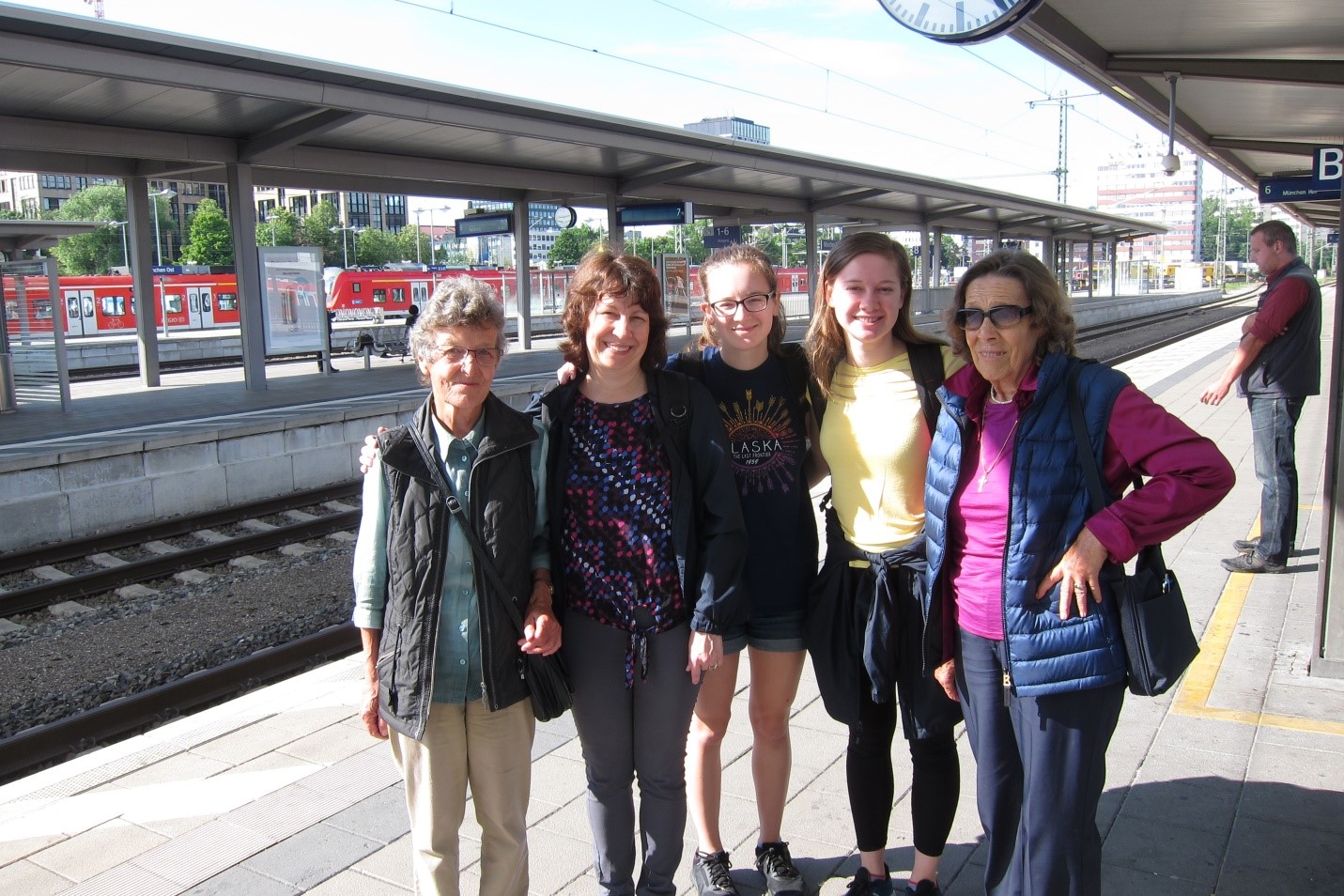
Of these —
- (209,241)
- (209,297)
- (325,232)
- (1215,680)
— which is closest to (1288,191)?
(1215,680)

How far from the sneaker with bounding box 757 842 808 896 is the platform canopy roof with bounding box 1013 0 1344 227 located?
344cm

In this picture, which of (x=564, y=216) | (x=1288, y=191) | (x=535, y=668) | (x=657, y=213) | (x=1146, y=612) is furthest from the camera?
(x=564, y=216)

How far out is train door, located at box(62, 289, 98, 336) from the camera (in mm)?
32656

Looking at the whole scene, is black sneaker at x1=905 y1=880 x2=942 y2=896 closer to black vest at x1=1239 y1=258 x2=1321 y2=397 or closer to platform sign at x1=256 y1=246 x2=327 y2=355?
black vest at x1=1239 y1=258 x2=1321 y2=397

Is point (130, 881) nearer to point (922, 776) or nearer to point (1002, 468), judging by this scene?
point (922, 776)

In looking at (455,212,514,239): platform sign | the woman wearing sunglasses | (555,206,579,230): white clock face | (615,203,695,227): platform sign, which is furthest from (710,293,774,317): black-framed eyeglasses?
(555,206,579,230): white clock face

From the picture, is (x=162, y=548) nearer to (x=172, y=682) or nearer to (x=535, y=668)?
(x=172, y=682)

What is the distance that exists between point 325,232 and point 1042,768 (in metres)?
80.3

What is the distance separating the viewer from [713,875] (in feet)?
9.59

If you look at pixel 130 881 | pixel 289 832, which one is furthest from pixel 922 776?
pixel 130 881

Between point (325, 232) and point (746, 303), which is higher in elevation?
point (325, 232)

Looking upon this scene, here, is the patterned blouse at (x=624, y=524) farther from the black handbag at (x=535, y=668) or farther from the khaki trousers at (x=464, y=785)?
the khaki trousers at (x=464, y=785)

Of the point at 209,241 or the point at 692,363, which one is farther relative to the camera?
the point at 209,241

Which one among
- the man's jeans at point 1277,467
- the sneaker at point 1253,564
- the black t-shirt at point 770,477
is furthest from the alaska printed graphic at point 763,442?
the sneaker at point 1253,564
